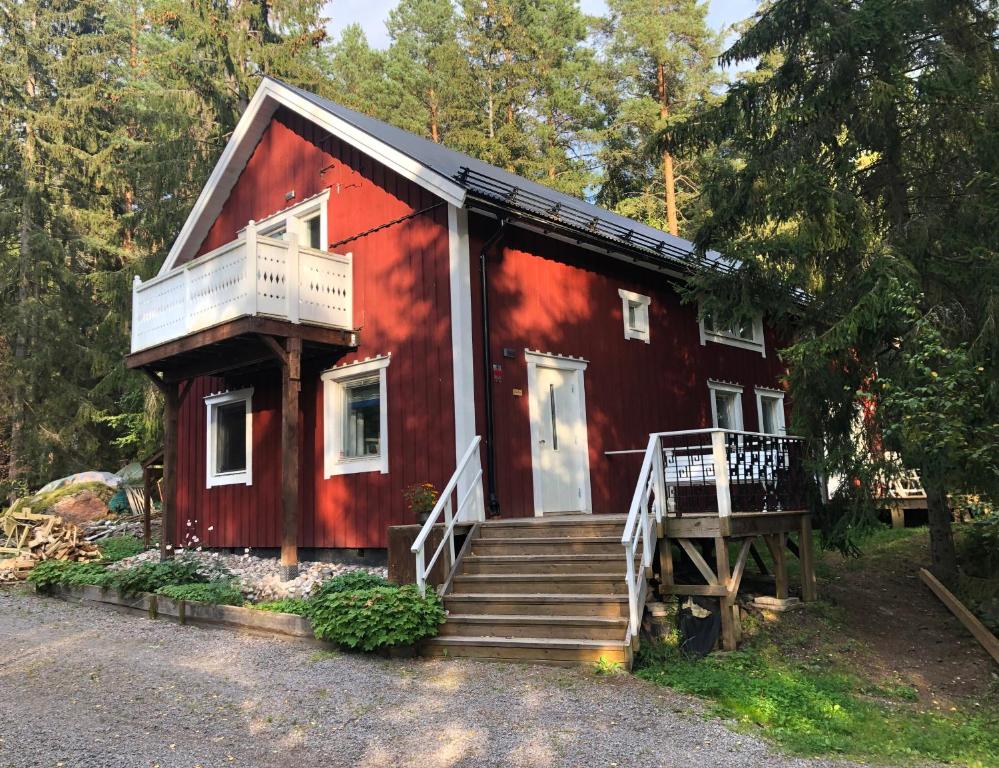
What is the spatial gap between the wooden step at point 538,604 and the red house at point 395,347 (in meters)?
0.47

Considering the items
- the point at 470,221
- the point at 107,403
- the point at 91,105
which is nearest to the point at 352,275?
the point at 470,221

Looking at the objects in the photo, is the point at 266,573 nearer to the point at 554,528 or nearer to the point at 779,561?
the point at 554,528

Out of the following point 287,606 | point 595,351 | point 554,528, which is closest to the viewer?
point 287,606

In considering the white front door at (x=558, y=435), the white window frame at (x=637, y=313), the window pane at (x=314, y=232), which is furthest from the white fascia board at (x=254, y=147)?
the white window frame at (x=637, y=313)

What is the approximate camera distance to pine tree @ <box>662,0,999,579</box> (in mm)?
8336

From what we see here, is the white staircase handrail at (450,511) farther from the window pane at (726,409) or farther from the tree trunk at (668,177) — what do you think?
the tree trunk at (668,177)

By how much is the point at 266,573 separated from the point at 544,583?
15.6 ft

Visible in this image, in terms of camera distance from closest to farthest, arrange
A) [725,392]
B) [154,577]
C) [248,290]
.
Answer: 1. [154,577]
2. [248,290]
3. [725,392]

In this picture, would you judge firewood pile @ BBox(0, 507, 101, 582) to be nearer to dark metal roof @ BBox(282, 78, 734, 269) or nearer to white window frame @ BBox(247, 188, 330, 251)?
white window frame @ BBox(247, 188, 330, 251)

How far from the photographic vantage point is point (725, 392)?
14.9m


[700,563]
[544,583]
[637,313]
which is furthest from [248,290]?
[700,563]

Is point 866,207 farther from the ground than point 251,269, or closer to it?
farther from the ground

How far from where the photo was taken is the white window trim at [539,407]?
35.2 ft

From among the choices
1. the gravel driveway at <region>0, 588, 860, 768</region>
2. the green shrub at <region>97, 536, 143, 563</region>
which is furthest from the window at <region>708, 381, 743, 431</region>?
the green shrub at <region>97, 536, 143, 563</region>
